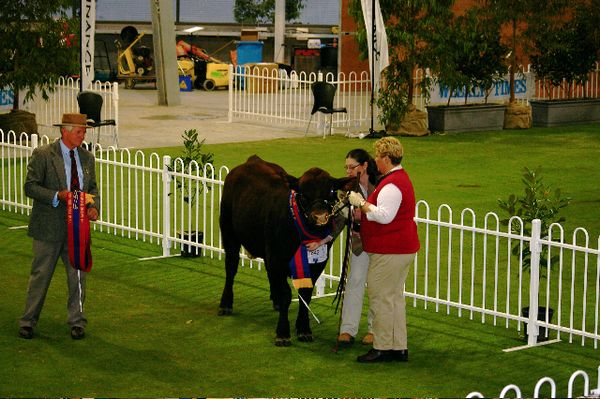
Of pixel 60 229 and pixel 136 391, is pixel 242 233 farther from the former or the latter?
pixel 136 391

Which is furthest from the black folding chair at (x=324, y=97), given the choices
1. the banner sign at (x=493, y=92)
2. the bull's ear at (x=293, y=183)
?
the bull's ear at (x=293, y=183)

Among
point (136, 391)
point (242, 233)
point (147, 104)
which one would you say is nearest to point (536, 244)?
point (242, 233)

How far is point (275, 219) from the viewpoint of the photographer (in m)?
9.70

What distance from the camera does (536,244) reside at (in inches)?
385

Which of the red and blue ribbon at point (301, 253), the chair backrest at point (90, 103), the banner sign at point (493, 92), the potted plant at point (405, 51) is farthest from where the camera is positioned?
the banner sign at point (493, 92)

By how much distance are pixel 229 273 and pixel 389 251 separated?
6.73 feet

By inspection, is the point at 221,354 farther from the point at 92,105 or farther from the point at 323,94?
the point at 323,94

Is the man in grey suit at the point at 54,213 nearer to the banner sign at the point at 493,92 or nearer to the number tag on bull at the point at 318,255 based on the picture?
the number tag on bull at the point at 318,255

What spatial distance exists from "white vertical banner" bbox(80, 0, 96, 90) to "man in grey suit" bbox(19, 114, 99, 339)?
→ 9.35 meters

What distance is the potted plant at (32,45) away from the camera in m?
20.6

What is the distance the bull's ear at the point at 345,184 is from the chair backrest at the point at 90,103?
10814 millimetres

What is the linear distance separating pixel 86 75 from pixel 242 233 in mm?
9467

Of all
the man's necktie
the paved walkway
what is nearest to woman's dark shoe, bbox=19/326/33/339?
the man's necktie

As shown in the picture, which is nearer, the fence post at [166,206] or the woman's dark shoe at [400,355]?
the woman's dark shoe at [400,355]
